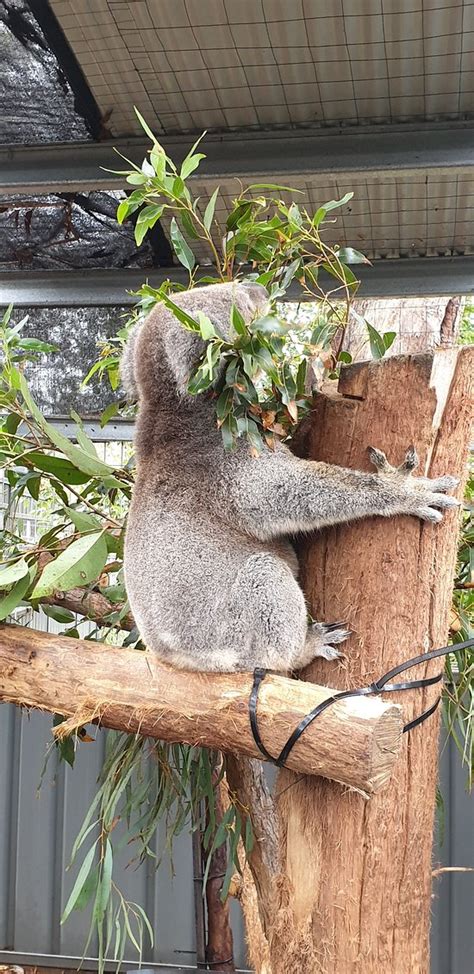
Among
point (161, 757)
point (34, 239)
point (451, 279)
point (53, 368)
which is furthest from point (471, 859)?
point (34, 239)

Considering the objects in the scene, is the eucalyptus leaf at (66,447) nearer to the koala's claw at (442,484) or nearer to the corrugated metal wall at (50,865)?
the koala's claw at (442,484)

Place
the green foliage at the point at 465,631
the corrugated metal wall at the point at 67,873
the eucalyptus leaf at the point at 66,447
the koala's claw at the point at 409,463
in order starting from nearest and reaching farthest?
the koala's claw at the point at 409,463 → the eucalyptus leaf at the point at 66,447 → the green foliage at the point at 465,631 → the corrugated metal wall at the point at 67,873

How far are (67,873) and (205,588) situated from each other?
2658mm

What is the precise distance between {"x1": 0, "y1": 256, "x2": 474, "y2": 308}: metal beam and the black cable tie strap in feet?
4.80

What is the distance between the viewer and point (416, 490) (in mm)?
1802

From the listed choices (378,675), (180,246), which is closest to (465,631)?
(378,675)

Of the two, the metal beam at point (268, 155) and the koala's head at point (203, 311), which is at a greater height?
the metal beam at point (268, 155)

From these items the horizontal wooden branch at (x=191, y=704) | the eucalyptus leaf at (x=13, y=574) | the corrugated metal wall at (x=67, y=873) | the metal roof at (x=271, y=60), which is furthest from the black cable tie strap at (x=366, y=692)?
the corrugated metal wall at (x=67, y=873)

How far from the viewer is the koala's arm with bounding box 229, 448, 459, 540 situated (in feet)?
5.92

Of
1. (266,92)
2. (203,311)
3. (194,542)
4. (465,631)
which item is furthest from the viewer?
(465,631)

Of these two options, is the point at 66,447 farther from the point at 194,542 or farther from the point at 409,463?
the point at 409,463

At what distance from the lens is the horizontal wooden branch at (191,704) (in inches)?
63.7

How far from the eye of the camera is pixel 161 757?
2.49 metres

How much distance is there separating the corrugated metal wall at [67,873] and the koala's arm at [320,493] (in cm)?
232
